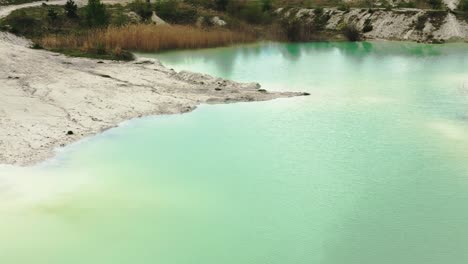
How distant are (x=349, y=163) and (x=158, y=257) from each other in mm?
5026

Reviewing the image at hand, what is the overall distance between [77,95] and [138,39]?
11680 mm

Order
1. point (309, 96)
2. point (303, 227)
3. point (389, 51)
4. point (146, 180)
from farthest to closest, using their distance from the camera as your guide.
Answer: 1. point (389, 51)
2. point (309, 96)
3. point (146, 180)
4. point (303, 227)

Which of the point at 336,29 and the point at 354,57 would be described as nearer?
the point at 354,57

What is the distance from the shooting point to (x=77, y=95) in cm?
1502

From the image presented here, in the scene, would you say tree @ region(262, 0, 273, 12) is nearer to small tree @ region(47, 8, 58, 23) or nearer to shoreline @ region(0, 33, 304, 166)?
small tree @ region(47, 8, 58, 23)

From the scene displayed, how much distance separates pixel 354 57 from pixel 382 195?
17.8 metres

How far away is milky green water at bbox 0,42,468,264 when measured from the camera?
7.41 metres

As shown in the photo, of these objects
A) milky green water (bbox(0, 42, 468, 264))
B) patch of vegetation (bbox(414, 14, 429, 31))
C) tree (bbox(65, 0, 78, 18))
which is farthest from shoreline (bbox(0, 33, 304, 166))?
patch of vegetation (bbox(414, 14, 429, 31))

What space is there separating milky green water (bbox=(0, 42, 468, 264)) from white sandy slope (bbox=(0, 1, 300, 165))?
2.33ft

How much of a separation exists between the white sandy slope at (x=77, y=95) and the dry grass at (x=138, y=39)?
3.55m

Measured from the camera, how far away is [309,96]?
1681 cm

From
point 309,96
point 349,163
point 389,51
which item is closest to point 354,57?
point 389,51

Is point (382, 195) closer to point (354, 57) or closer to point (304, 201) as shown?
point (304, 201)

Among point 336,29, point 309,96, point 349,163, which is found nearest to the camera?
point 349,163
